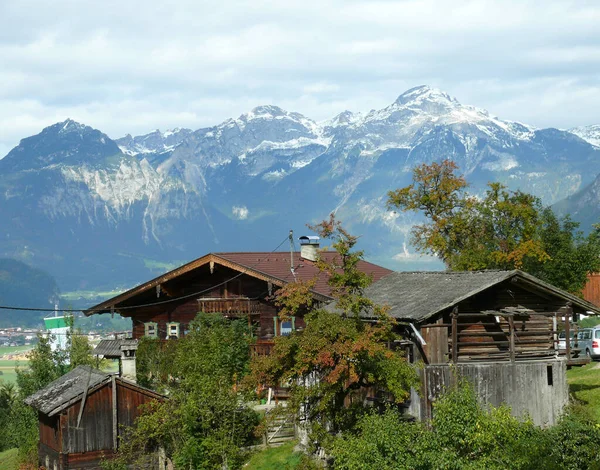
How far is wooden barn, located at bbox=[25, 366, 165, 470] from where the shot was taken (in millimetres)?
36500

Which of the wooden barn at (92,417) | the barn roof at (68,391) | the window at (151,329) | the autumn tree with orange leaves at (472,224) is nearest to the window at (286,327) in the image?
the window at (151,329)

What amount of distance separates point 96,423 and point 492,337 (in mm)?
15423

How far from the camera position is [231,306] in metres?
49.3

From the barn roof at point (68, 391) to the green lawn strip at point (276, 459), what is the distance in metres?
4.51

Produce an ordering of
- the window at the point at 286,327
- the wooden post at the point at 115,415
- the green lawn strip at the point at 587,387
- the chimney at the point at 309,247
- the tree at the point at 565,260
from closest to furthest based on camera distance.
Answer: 1. the green lawn strip at the point at 587,387
2. the wooden post at the point at 115,415
3. the window at the point at 286,327
4. the chimney at the point at 309,247
5. the tree at the point at 565,260

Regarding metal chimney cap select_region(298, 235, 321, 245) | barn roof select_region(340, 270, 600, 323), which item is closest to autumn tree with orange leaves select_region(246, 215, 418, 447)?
barn roof select_region(340, 270, 600, 323)

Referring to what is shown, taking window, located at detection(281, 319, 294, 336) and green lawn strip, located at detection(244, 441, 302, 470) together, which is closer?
green lawn strip, located at detection(244, 441, 302, 470)

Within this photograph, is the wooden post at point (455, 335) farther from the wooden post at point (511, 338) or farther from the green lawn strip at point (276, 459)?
the green lawn strip at point (276, 459)

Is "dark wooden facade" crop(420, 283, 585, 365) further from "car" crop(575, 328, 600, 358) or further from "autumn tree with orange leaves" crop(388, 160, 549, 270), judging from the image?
"autumn tree with orange leaves" crop(388, 160, 549, 270)

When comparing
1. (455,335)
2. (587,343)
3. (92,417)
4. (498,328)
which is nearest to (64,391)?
(92,417)

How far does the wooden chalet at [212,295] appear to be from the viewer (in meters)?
48.8

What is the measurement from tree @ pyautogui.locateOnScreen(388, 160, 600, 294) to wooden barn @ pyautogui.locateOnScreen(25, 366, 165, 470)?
74.3 ft

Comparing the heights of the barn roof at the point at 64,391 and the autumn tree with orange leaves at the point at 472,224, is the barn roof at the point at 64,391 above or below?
below

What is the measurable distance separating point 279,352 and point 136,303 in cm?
2316
